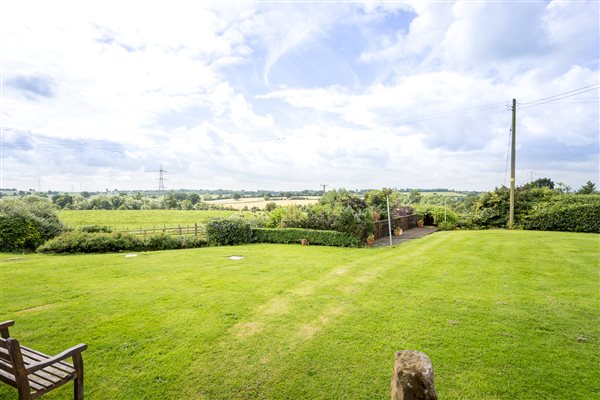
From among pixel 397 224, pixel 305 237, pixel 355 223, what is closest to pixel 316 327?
pixel 355 223

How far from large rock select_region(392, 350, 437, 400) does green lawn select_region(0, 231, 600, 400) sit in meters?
1.37

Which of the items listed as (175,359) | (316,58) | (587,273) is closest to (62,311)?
(175,359)

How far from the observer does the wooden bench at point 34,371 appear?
2406 mm

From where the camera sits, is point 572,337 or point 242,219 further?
point 242,219

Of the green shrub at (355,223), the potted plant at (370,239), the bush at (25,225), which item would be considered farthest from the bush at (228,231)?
the bush at (25,225)

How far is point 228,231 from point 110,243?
631cm

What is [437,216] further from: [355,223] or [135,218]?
[135,218]

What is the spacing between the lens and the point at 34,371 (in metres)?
2.51

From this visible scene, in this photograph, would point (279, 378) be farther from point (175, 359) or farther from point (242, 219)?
point (242, 219)

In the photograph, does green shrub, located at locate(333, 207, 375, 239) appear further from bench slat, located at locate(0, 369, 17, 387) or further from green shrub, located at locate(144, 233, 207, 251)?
bench slat, located at locate(0, 369, 17, 387)

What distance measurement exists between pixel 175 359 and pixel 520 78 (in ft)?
68.2

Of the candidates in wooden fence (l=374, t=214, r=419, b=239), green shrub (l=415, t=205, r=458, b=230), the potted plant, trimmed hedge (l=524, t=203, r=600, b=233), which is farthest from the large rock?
trimmed hedge (l=524, t=203, r=600, b=233)

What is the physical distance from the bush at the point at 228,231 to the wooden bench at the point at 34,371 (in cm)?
1441

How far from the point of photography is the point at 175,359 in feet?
12.4
